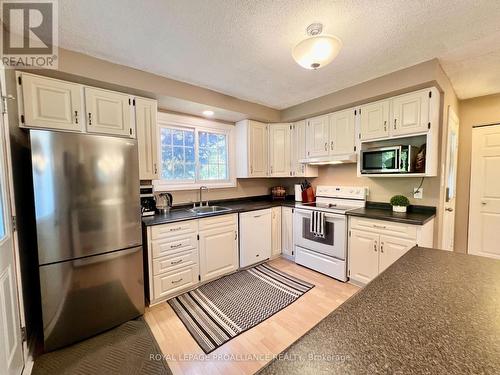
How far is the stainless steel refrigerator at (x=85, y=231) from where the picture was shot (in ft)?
5.28

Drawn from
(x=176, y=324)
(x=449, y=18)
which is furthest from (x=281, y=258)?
(x=449, y=18)

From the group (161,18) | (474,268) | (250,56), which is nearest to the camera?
(474,268)

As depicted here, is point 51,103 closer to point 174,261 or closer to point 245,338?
point 174,261

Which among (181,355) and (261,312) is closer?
(181,355)

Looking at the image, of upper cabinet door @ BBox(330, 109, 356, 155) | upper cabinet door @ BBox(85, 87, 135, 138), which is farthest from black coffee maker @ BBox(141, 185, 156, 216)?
upper cabinet door @ BBox(330, 109, 356, 155)

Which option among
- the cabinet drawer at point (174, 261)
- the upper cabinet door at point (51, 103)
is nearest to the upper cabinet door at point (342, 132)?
the cabinet drawer at point (174, 261)

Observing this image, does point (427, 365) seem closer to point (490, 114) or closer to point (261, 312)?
point (261, 312)

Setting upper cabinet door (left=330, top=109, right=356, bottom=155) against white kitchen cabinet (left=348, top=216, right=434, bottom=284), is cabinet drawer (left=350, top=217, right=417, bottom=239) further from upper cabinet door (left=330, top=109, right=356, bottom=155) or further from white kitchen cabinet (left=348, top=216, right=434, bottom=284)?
upper cabinet door (left=330, top=109, right=356, bottom=155)

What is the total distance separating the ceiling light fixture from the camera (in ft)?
4.42

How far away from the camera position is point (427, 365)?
0.53 m

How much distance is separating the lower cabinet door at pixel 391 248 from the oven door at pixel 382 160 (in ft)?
2.52

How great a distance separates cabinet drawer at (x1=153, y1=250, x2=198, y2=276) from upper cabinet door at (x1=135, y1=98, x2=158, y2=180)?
92 cm

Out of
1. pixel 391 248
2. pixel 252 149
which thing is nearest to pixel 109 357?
pixel 391 248

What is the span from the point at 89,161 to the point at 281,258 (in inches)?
113
